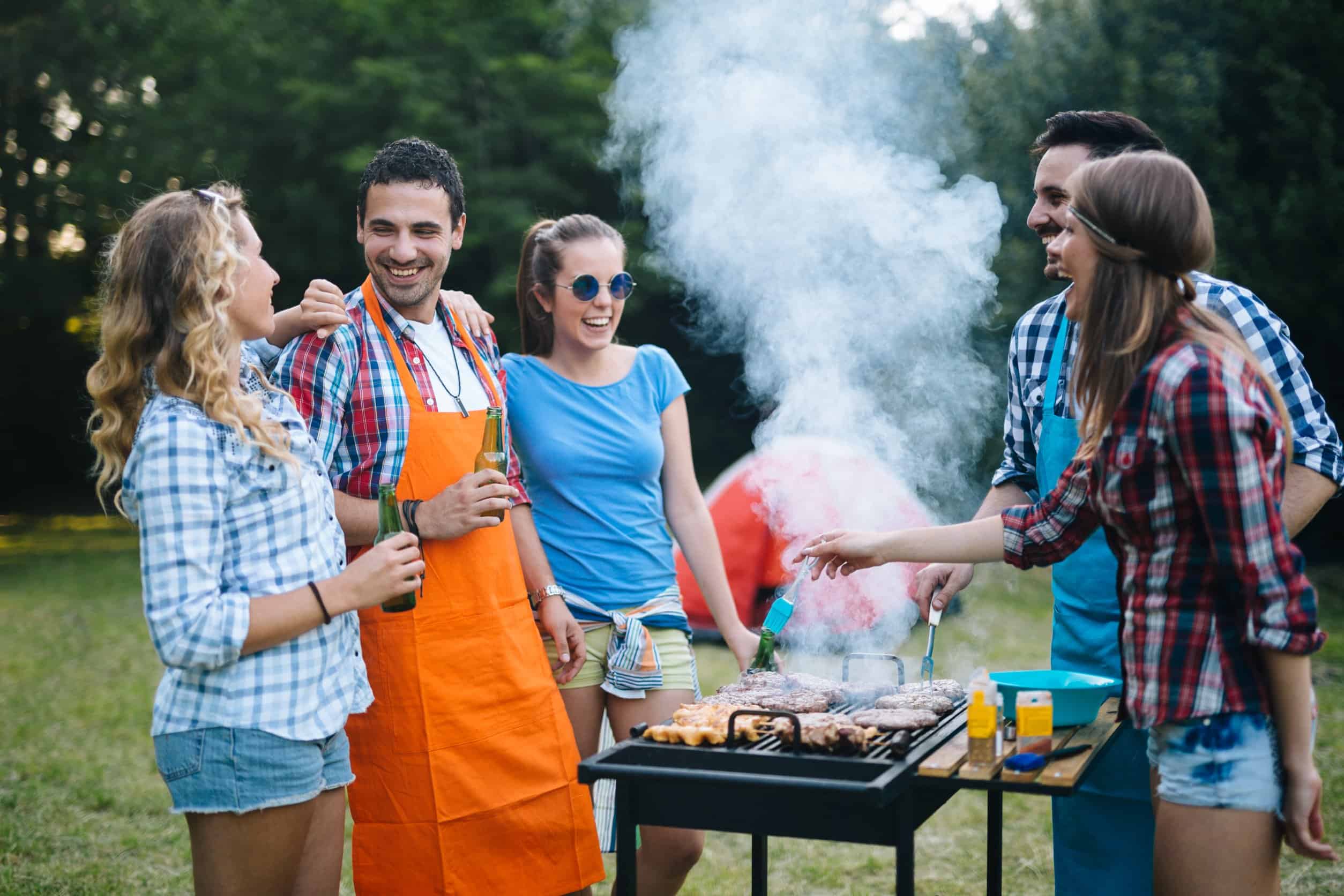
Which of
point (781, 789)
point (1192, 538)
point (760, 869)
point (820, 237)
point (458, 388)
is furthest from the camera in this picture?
point (820, 237)

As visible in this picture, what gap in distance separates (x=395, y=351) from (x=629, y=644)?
3.46 feet

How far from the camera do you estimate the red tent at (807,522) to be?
16.5ft

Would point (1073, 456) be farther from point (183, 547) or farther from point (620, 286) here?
point (183, 547)

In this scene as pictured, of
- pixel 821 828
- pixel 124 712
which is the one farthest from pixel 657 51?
pixel 124 712

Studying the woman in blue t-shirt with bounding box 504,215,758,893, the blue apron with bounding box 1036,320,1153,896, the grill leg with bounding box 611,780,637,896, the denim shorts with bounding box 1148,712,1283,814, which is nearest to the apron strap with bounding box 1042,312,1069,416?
the blue apron with bounding box 1036,320,1153,896

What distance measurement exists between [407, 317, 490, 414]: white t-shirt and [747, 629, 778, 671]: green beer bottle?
1015mm

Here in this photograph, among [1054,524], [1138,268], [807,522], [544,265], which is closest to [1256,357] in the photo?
[1138,268]

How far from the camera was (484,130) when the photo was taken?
17.5 metres

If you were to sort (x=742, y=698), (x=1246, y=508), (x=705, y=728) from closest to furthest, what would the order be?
(x=1246, y=508) → (x=705, y=728) → (x=742, y=698)

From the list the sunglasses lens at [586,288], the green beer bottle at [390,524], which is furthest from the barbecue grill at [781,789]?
the sunglasses lens at [586,288]

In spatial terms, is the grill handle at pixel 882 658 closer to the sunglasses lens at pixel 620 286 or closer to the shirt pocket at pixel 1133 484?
the shirt pocket at pixel 1133 484

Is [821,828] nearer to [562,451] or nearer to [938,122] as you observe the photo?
[562,451]

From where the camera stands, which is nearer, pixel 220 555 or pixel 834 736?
pixel 220 555

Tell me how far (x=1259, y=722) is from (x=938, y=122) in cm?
1207
